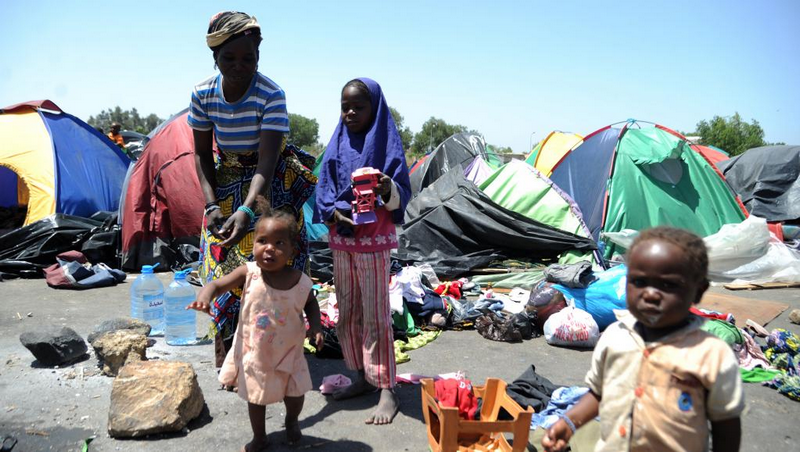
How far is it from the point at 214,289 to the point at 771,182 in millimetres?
12078

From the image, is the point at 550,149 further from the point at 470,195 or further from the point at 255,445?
the point at 255,445

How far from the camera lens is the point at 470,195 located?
778cm

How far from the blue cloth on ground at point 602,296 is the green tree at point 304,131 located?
44408mm

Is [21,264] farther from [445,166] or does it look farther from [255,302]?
[445,166]

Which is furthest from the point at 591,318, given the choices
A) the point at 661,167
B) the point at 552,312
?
the point at 661,167

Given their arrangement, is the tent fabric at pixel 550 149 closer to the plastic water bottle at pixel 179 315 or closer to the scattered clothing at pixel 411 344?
the scattered clothing at pixel 411 344

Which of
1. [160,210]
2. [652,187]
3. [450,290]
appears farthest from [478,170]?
[160,210]

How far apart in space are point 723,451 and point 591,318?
10.6 feet

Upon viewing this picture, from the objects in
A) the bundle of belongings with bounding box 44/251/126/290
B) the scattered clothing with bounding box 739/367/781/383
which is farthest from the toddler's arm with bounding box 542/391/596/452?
the bundle of belongings with bounding box 44/251/126/290

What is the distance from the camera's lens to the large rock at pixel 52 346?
368cm

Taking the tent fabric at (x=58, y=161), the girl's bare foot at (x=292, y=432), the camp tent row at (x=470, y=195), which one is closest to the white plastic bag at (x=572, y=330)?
the camp tent row at (x=470, y=195)

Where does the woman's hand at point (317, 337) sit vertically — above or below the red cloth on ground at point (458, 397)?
above

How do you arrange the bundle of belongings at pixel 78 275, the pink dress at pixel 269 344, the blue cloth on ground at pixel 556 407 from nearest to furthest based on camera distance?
the pink dress at pixel 269 344
the blue cloth on ground at pixel 556 407
the bundle of belongings at pixel 78 275

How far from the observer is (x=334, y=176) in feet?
10.9
